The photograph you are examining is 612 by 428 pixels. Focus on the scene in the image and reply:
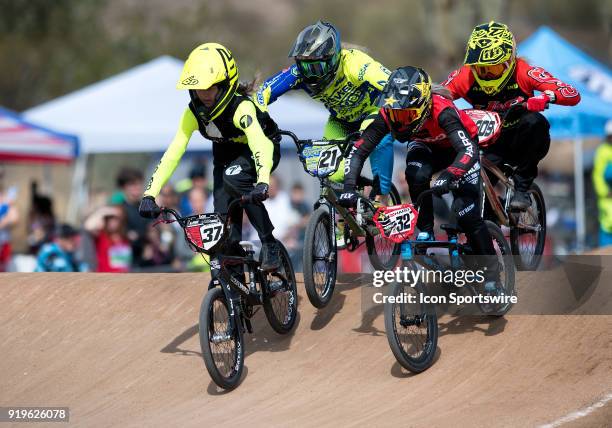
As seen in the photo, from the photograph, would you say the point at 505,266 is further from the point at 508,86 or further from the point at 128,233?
the point at 128,233

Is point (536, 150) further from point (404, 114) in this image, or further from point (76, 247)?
point (76, 247)

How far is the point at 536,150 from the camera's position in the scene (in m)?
8.92

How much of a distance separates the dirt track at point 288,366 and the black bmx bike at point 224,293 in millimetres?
300

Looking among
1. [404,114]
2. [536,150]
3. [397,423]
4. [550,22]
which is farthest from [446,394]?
[550,22]

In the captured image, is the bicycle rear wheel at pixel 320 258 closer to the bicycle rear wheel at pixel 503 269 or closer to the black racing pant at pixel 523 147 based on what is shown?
the bicycle rear wheel at pixel 503 269

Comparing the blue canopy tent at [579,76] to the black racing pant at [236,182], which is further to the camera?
the blue canopy tent at [579,76]

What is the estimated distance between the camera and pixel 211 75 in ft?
24.6

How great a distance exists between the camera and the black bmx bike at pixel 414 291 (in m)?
7.02

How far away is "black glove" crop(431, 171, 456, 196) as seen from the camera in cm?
Result: 702

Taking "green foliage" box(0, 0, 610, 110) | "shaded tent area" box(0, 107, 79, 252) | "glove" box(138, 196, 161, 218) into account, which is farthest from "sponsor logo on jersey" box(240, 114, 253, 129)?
"shaded tent area" box(0, 107, 79, 252)

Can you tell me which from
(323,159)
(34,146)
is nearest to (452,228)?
(323,159)

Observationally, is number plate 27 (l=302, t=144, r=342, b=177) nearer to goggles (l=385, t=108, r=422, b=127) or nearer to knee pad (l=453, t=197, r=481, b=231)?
goggles (l=385, t=108, r=422, b=127)

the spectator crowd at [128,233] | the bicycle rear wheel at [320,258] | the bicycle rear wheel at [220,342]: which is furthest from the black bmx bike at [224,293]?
the spectator crowd at [128,233]

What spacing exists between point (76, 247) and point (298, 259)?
2.96 meters
